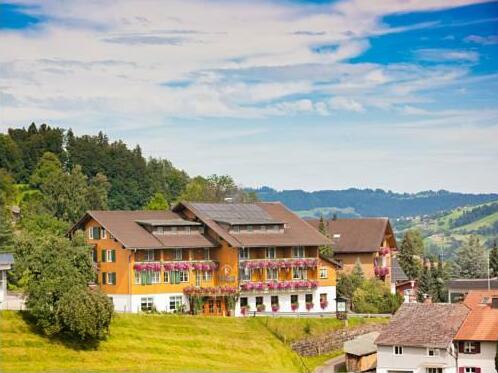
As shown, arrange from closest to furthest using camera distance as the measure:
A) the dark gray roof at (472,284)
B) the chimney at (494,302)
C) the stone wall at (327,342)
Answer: the chimney at (494,302) < the stone wall at (327,342) < the dark gray roof at (472,284)

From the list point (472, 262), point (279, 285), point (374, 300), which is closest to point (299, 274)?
point (279, 285)

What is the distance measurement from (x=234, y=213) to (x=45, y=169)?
53637 mm

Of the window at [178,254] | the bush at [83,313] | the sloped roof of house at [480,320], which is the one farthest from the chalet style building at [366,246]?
the bush at [83,313]

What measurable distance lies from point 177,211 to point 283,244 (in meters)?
6.95

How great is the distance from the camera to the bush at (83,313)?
5206 cm

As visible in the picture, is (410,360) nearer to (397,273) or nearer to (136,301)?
(136,301)

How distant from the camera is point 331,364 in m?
59.4

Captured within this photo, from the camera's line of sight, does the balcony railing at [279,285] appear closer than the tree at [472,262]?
Yes

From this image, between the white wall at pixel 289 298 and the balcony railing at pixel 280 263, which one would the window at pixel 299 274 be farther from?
the white wall at pixel 289 298

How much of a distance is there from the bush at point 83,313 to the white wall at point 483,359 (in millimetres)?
16411

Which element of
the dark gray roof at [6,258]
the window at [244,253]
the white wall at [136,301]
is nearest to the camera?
the dark gray roof at [6,258]

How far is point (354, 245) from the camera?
83.2 meters

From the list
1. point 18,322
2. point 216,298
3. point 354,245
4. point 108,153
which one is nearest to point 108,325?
point 18,322

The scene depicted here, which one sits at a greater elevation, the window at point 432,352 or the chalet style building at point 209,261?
the chalet style building at point 209,261
